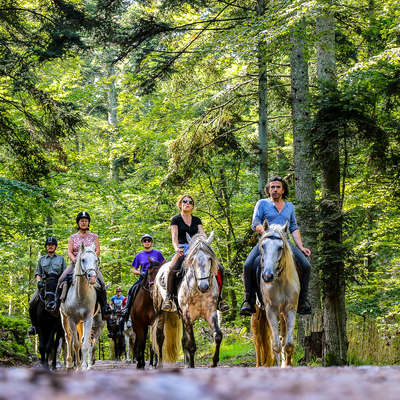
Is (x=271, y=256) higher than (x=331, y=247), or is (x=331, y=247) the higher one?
(x=331, y=247)

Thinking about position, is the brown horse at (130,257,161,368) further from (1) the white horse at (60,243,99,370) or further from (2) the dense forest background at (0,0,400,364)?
(2) the dense forest background at (0,0,400,364)

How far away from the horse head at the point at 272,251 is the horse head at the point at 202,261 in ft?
4.29

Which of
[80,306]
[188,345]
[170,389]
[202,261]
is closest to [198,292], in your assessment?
[202,261]

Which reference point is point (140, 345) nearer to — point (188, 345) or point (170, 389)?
point (188, 345)

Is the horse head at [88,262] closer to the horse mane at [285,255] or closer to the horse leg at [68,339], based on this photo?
A: the horse leg at [68,339]

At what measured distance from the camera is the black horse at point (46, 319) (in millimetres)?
11945

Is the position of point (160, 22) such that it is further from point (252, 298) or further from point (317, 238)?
point (252, 298)

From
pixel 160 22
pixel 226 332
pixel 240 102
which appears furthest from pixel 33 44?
pixel 226 332

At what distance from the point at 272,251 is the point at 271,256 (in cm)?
7

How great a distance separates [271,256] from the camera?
7.18 m

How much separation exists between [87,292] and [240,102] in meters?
8.85

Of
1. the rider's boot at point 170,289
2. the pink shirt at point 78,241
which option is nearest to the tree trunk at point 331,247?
the rider's boot at point 170,289

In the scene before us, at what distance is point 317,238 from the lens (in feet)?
36.7

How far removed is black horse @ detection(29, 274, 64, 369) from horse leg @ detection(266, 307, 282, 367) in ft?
19.3
